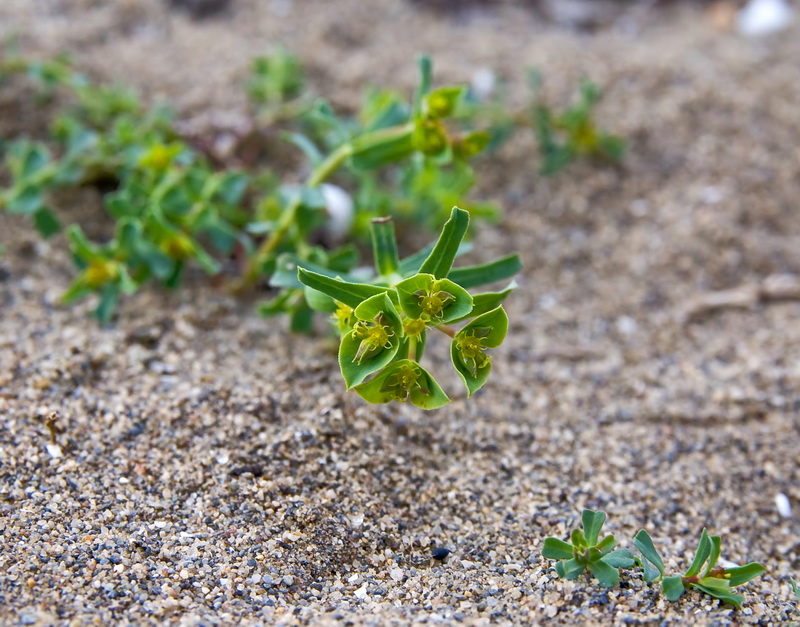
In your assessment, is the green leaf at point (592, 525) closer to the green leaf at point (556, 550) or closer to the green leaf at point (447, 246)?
the green leaf at point (556, 550)

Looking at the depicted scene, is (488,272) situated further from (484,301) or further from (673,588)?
(673,588)

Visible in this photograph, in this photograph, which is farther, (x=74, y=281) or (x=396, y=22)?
(x=396, y=22)

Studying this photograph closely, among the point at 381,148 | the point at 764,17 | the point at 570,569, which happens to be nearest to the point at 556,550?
the point at 570,569

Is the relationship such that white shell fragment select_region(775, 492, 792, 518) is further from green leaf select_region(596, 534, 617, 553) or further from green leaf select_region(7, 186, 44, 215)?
green leaf select_region(7, 186, 44, 215)

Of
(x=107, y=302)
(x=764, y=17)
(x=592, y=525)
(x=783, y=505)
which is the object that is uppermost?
(x=764, y=17)

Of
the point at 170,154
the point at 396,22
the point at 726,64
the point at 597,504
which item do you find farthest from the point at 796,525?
the point at 396,22

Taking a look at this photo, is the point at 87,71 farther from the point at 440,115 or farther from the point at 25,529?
the point at 25,529
